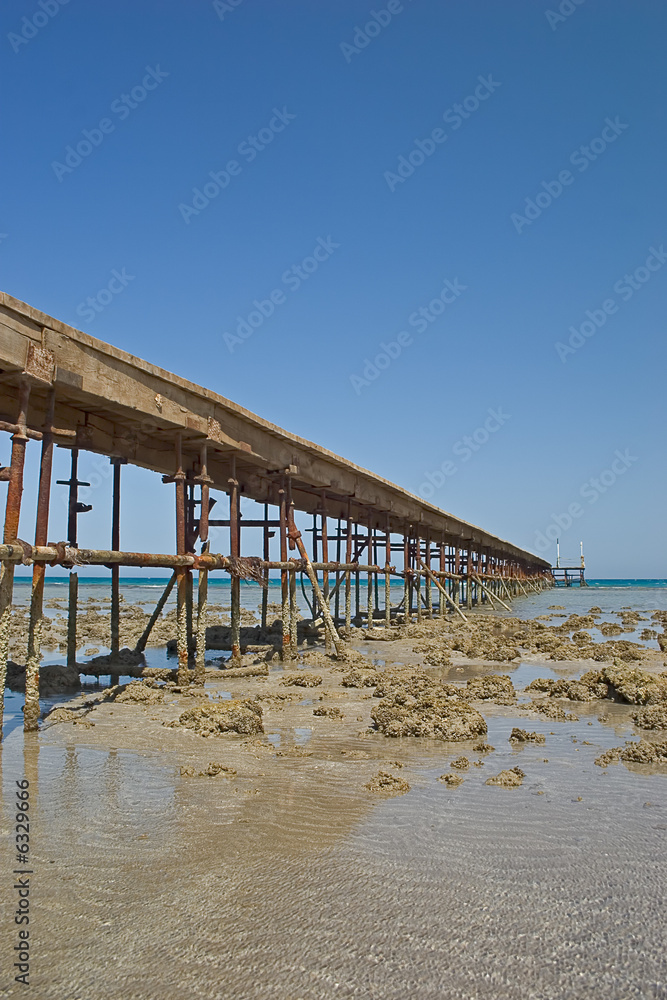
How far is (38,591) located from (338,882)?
473 centimetres

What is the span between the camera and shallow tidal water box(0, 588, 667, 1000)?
2.63 meters

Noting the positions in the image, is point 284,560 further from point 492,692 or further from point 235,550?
point 492,692

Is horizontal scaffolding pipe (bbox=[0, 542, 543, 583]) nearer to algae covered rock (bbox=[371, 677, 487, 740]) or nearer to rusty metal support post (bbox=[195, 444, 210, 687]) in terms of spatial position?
rusty metal support post (bbox=[195, 444, 210, 687])

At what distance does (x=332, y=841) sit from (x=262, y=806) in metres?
0.76

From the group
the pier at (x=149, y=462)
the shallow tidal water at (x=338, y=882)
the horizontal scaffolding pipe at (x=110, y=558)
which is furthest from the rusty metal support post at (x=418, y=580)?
the shallow tidal water at (x=338, y=882)

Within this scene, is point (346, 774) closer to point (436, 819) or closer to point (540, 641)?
point (436, 819)

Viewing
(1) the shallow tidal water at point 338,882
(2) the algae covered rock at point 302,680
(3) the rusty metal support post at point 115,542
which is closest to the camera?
(1) the shallow tidal water at point 338,882

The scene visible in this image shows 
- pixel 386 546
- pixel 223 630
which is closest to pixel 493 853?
pixel 223 630

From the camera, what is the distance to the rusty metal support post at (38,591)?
6.76 metres

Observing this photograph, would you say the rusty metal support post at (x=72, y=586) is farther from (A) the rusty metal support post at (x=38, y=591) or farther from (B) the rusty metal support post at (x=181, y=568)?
(A) the rusty metal support post at (x=38, y=591)

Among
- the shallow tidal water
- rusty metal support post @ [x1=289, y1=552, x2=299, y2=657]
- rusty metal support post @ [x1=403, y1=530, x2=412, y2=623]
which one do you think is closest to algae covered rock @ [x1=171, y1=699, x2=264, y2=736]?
the shallow tidal water

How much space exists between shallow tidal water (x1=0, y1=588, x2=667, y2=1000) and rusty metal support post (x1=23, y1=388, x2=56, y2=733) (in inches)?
42.4

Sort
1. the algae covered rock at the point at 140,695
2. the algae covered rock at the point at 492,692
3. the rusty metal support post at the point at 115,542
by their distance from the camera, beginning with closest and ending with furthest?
the algae covered rock at the point at 140,695
the algae covered rock at the point at 492,692
the rusty metal support post at the point at 115,542

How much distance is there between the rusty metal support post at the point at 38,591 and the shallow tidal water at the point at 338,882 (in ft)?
3.54
